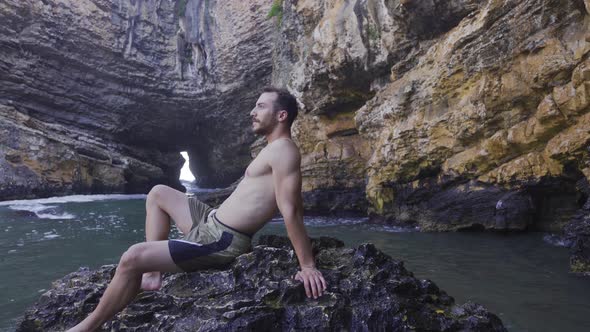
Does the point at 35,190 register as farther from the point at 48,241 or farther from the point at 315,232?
the point at 315,232

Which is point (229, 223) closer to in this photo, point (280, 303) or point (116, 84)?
point (280, 303)

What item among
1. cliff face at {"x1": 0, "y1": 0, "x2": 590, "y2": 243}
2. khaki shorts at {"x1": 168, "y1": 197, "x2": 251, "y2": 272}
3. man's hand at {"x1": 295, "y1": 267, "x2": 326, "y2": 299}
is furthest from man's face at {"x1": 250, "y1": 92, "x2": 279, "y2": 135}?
cliff face at {"x1": 0, "y1": 0, "x2": 590, "y2": 243}

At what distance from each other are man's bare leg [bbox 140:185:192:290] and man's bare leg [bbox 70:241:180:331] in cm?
44

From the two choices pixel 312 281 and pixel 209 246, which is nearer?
pixel 312 281

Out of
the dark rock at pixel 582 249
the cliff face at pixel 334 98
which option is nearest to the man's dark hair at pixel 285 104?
the dark rock at pixel 582 249

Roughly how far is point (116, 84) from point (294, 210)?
24.2 meters

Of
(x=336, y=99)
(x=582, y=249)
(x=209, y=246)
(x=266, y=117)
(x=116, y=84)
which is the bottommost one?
(x=582, y=249)

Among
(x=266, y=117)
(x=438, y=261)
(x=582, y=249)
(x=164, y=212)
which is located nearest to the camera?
(x=266, y=117)

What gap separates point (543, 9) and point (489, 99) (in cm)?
186

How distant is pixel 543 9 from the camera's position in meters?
7.57

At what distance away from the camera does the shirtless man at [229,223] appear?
2.40m

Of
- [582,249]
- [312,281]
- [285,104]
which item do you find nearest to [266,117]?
[285,104]

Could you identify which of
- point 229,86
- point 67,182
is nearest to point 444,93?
point 229,86

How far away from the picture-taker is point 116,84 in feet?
78.6
